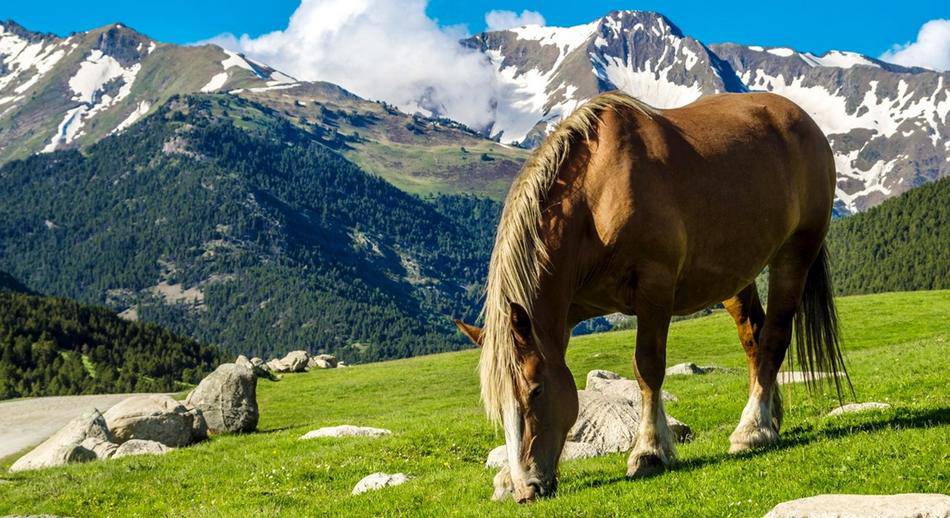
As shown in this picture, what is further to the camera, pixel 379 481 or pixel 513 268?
pixel 379 481

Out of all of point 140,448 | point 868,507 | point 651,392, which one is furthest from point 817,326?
point 140,448

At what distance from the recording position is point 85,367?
103 m

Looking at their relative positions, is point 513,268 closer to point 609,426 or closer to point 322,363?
point 609,426

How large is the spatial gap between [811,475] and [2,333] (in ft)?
367

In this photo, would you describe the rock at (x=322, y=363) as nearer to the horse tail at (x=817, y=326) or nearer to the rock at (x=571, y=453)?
the rock at (x=571, y=453)

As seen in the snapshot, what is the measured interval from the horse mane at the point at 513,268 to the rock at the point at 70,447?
21829 millimetres

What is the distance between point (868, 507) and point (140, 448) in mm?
26362

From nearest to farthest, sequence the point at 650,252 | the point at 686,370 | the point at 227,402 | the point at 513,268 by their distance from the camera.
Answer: the point at 513,268, the point at 650,252, the point at 227,402, the point at 686,370

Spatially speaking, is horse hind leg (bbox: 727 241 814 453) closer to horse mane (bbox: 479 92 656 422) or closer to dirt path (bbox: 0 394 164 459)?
horse mane (bbox: 479 92 656 422)

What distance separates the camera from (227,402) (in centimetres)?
3481

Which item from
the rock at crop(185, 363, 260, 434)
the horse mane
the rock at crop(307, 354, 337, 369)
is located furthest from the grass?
the rock at crop(307, 354, 337, 369)

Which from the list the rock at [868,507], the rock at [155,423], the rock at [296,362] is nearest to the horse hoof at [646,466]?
the rock at [868,507]

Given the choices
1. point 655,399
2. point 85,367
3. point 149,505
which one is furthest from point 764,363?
point 85,367

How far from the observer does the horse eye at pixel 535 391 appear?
10.0m
